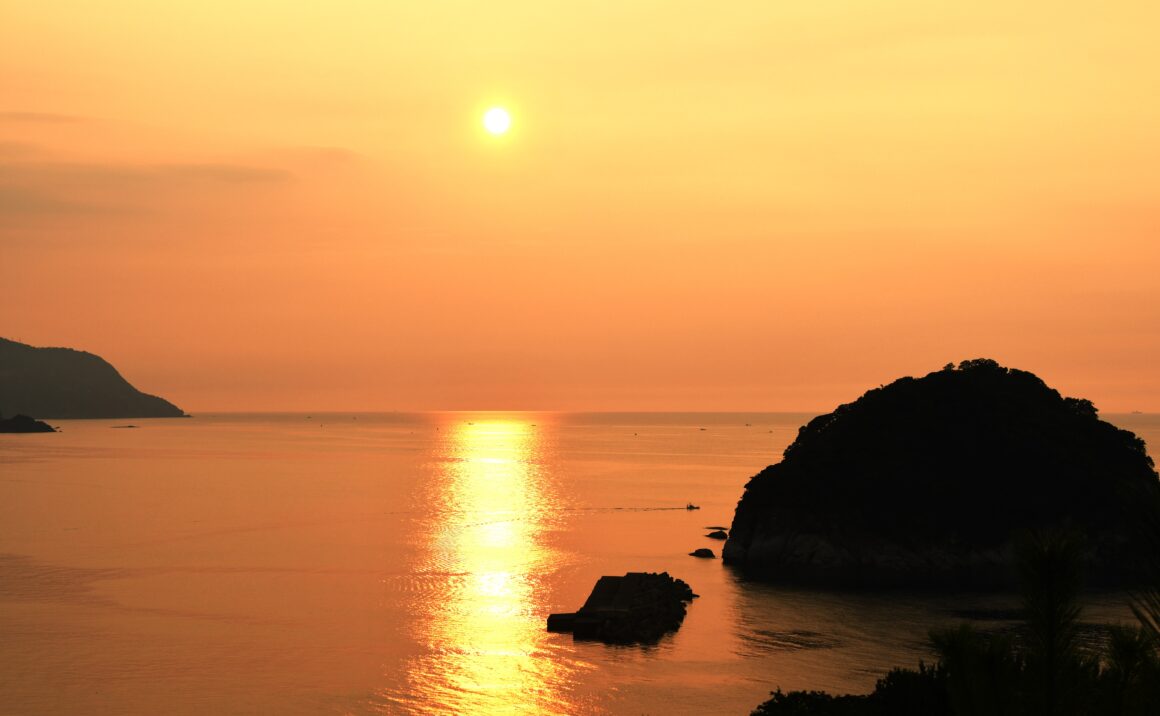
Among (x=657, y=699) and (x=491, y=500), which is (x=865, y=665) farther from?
(x=491, y=500)


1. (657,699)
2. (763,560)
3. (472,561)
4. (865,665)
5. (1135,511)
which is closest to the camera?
(1135,511)

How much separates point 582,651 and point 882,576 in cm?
3998

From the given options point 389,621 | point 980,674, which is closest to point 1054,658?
point 980,674

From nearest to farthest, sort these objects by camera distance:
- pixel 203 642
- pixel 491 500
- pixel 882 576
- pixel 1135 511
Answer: pixel 1135 511
pixel 203 642
pixel 882 576
pixel 491 500

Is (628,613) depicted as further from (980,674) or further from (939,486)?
(980,674)

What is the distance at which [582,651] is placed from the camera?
67.9m

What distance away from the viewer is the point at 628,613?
7212 centimetres

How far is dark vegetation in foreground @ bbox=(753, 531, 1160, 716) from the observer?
12039 millimetres

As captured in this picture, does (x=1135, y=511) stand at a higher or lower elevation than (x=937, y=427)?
lower

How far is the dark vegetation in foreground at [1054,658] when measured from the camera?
12.0m

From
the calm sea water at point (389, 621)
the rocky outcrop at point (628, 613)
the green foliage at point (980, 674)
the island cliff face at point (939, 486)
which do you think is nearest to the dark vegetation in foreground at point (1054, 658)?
the green foliage at point (980, 674)

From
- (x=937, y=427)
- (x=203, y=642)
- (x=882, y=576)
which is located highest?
(x=937, y=427)

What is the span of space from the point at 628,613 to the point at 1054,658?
61.1m

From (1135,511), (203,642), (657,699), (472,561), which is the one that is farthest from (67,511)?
(1135,511)
